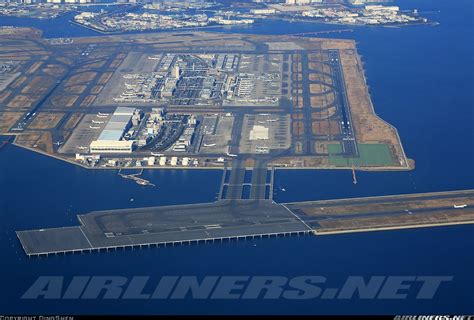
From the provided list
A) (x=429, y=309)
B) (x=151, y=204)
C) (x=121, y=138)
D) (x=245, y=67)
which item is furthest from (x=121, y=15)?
(x=429, y=309)

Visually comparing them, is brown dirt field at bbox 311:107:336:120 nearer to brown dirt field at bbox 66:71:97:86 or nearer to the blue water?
the blue water

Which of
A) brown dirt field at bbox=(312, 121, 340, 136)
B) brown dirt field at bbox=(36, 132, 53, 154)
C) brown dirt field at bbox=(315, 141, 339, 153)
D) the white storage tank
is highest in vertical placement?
brown dirt field at bbox=(315, 141, 339, 153)

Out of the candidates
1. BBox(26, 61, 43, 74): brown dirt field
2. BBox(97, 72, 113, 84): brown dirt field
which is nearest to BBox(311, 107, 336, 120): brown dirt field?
BBox(97, 72, 113, 84): brown dirt field

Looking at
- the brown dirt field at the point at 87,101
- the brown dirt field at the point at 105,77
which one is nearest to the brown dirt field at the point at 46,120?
the brown dirt field at the point at 87,101

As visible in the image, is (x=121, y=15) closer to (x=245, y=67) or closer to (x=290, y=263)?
(x=245, y=67)

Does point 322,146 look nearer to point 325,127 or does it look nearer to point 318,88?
point 325,127

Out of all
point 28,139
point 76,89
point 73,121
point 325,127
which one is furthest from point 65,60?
point 325,127

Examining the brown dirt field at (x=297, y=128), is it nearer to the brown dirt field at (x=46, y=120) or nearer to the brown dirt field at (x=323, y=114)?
the brown dirt field at (x=323, y=114)

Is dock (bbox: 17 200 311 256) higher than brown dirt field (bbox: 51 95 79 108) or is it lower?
higher
